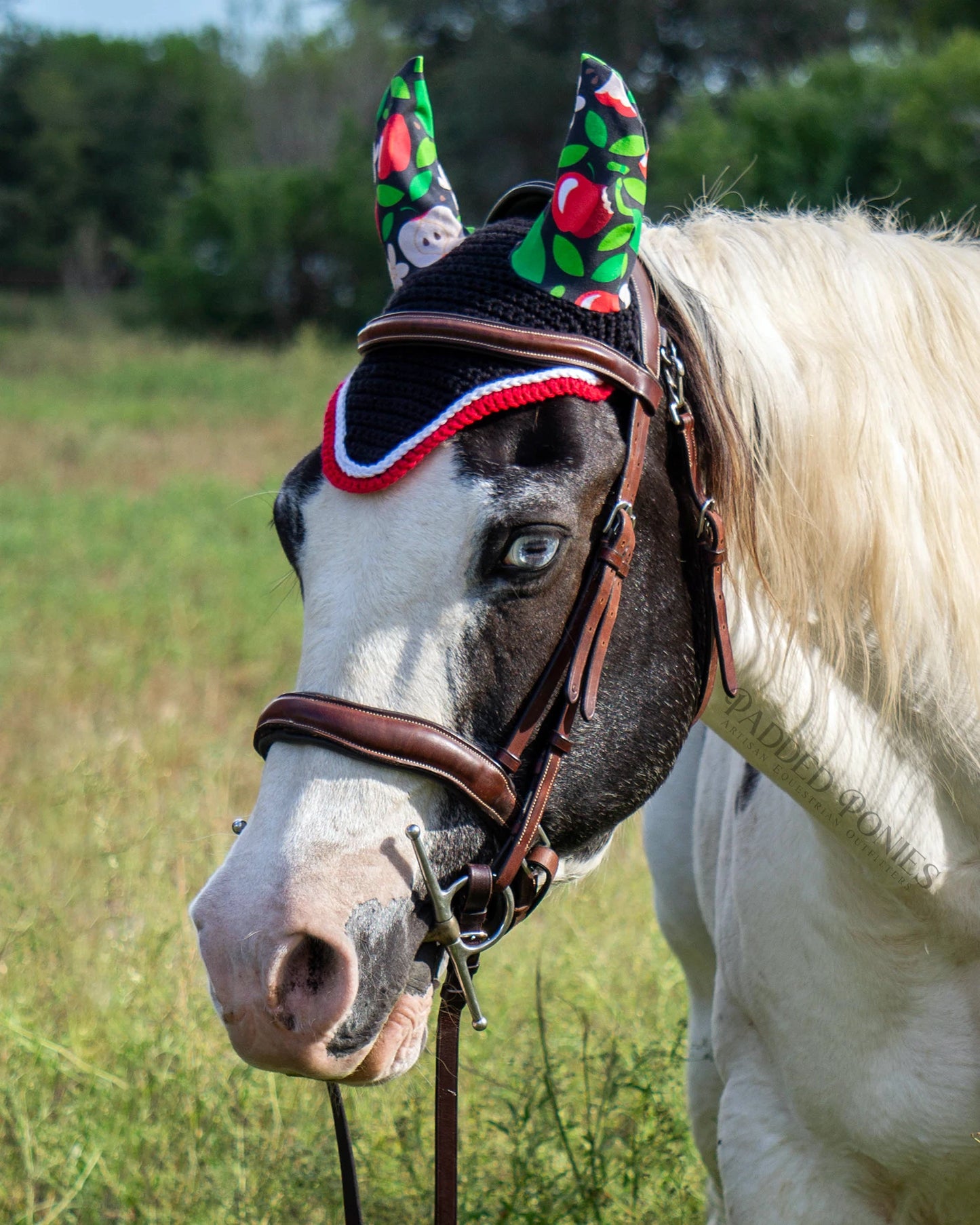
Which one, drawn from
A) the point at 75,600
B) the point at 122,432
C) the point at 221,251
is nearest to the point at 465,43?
the point at 221,251

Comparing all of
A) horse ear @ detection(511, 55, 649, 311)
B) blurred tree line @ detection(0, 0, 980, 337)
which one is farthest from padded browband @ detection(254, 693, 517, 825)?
blurred tree line @ detection(0, 0, 980, 337)

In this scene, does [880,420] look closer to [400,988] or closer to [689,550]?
[689,550]

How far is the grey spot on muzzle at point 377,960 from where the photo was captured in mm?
1404

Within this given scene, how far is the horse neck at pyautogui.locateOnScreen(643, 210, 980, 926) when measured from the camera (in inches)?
64.8

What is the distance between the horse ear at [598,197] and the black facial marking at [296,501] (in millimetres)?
388

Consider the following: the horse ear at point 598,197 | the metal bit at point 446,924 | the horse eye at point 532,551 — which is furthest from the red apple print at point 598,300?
the metal bit at point 446,924

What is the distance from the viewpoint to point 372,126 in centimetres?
2917

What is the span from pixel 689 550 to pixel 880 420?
318mm

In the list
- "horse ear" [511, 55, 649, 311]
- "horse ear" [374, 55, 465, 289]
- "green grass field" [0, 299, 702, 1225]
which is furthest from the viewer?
"green grass field" [0, 299, 702, 1225]

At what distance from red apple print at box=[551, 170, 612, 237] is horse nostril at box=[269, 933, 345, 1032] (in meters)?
0.92

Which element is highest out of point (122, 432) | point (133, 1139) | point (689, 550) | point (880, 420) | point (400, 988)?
point (880, 420)

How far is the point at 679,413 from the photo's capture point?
5.27 feet

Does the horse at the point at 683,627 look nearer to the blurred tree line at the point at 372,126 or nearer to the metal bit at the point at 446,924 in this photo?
the metal bit at the point at 446,924

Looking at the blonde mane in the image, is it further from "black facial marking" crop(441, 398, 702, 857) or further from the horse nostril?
the horse nostril
